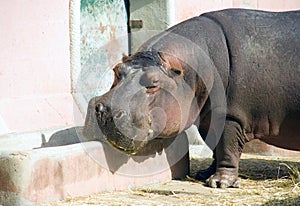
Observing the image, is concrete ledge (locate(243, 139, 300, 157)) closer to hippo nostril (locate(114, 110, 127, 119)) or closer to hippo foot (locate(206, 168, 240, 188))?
hippo foot (locate(206, 168, 240, 188))

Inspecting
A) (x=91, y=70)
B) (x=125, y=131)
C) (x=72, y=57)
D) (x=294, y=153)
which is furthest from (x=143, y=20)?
(x=125, y=131)

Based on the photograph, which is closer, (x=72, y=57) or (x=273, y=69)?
(x=273, y=69)

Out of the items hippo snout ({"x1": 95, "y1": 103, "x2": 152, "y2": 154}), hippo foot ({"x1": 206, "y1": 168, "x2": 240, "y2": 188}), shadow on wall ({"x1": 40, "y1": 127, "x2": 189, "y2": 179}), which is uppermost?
hippo snout ({"x1": 95, "y1": 103, "x2": 152, "y2": 154})

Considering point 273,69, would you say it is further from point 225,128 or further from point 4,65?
point 4,65

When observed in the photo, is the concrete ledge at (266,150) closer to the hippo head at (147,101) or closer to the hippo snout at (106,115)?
the hippo head at (147,101)

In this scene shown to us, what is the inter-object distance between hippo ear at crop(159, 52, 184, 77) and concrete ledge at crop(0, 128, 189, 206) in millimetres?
587

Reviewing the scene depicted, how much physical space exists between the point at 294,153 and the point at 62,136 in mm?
2398

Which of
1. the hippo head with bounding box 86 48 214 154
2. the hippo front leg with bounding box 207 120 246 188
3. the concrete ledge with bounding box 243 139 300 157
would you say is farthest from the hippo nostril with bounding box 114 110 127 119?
the concrete ledge with bounding box 243 139 300 157

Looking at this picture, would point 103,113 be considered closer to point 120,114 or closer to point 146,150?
point 120,114

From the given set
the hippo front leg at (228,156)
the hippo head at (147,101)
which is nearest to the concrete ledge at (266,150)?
the hippo front leg at (228,156)

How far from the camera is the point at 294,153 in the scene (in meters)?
6.80

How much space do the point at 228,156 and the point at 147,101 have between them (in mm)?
923

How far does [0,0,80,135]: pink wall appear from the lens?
5.93 meters

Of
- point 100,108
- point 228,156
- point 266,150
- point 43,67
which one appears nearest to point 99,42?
point 43,67
